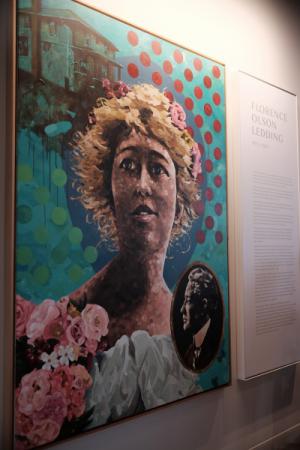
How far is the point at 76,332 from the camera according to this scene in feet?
3.77

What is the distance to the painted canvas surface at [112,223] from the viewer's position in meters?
1.08

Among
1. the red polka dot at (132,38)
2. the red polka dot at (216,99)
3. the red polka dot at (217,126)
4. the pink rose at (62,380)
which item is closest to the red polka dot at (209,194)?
the red polka dot at (217,126)

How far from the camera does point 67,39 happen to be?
117cm

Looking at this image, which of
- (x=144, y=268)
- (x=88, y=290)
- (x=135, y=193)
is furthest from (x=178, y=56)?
(x=88, y=290)

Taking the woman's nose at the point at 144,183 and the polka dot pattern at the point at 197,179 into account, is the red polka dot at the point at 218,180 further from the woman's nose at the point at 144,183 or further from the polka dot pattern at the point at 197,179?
the woman's nose at the point at 144,183

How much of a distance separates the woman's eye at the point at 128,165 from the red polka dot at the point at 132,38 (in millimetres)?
373

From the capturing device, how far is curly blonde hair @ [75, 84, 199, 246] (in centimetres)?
121

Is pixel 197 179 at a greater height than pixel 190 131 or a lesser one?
lesser

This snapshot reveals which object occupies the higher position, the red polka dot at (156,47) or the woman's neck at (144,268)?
the red polka dot at (156,47)

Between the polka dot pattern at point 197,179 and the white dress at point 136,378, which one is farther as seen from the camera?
the white dress at point 136,378

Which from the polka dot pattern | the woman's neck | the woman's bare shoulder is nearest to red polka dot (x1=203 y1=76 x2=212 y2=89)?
the polka dot pattern

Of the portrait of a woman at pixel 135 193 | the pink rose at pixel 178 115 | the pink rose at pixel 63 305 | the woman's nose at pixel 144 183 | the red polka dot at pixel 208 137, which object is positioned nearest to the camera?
the pink rose at pixel 63 305

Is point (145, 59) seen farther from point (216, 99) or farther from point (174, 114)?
point (216, 99)

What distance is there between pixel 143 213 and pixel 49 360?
1.70ft
